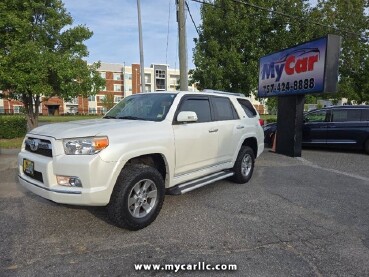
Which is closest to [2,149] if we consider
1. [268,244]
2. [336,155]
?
[268,244]

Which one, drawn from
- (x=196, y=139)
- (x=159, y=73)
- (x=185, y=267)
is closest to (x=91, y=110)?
(x=159, y=73)

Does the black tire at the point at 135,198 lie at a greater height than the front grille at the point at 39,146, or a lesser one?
lesser

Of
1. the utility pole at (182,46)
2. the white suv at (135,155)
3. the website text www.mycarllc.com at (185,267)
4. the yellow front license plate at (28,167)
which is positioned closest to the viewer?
the website text www.mycarllc.com at (185,267)

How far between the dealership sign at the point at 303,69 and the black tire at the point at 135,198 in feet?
20.6

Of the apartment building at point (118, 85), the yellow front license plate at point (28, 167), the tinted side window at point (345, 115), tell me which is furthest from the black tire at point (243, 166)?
the apartment building at point (118, 85)

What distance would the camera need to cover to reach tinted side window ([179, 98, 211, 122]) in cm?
470

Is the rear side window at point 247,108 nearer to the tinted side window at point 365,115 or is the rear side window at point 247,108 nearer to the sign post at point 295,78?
the sign post at point 295,78

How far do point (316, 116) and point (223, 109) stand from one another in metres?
6.55

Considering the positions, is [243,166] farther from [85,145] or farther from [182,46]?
[182,46]

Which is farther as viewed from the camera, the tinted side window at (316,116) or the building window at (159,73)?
the building window at (159,73)

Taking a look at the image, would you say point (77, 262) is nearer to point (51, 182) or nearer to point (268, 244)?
point (51, 182)

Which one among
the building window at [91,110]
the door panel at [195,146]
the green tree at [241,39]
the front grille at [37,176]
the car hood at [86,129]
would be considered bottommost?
the building window at [91,110]

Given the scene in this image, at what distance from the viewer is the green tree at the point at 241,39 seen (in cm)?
1559

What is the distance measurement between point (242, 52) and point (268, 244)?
14018 millimetres
